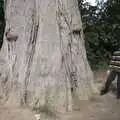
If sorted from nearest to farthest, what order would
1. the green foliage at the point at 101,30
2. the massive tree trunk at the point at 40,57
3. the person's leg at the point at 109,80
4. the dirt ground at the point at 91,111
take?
the dirt ground at the point at 91,111
the massive tree trunk at the point at 40,57
the person's leg at the point at 109,80
the green foliage at the point at 101,30

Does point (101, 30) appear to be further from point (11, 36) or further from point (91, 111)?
point (91, 111)

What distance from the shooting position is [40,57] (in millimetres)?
6520

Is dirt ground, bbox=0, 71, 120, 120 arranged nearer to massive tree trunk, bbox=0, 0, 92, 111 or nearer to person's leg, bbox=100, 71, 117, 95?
massive tree trunk, bbox=0, 0, 92, 111

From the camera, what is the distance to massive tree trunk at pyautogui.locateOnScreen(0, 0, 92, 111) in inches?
253

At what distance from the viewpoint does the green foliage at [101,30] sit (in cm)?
1305

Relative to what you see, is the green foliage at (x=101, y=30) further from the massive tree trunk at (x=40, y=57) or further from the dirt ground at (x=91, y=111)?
the massive tree trunk at (x=40, y=57)

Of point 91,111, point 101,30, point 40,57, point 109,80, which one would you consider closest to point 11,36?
point 40,57

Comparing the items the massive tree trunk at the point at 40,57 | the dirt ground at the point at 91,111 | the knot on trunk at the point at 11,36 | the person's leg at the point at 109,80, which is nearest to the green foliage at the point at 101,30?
Answer: the person's leg at the point at 109,80

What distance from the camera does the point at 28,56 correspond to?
671cm

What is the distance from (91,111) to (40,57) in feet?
5.05

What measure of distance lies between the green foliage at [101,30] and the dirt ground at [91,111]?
541 centimetres

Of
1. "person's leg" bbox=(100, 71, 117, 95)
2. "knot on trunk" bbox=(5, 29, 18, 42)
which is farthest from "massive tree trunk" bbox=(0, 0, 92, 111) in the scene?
"person's leg" bbox=(100, 71, 117, 95)

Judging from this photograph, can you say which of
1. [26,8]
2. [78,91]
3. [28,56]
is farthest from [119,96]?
[26,8]

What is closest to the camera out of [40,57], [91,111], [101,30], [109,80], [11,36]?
[40,57]
